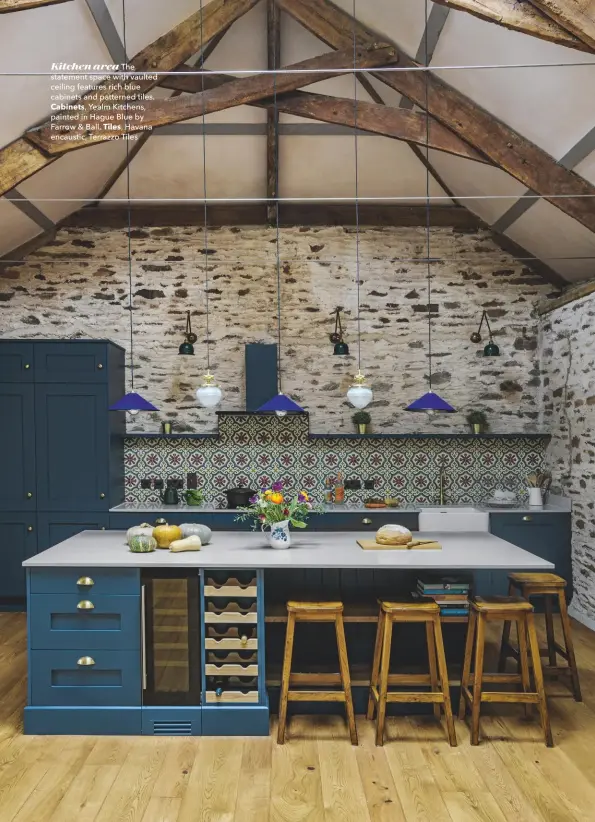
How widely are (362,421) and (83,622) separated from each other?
12.5 ft

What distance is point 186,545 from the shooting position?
4.04 metres

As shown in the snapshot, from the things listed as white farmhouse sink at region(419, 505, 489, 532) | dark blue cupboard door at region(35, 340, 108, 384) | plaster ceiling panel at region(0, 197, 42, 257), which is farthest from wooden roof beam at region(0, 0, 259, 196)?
white farmhouse sink at region(419, 505, 489, 532)

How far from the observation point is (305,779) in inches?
125

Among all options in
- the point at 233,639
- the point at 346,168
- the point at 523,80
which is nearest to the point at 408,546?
the point at 233,639

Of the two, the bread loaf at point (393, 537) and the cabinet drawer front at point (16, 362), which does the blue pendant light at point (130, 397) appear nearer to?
the cabinet drawer front at point (16, 362)

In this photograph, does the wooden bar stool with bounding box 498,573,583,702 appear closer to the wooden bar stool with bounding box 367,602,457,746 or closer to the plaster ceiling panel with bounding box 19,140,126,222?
the wooden bar stool with bounding box 367,602,457,746

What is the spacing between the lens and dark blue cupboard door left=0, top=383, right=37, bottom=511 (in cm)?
634

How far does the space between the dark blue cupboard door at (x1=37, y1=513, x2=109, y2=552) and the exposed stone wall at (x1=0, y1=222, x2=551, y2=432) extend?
3.84 ft

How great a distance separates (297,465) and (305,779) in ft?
13.1

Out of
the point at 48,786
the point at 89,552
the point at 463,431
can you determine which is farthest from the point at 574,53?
the point at 48,786

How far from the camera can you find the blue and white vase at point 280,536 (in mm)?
4109

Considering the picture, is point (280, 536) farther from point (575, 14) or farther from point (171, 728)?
point (575, 14)

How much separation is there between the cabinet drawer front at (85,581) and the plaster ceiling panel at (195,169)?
407cm

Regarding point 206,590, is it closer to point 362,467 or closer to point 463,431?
point 362,467
